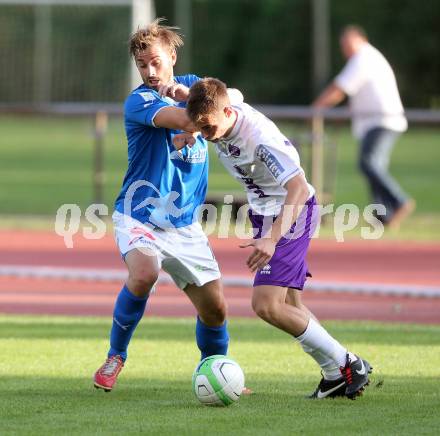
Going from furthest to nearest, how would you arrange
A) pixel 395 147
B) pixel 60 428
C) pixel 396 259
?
1. pixel 395 147
2. pixel 396 259
3. pixel 60 428

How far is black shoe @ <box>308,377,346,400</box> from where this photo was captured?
6496 mm

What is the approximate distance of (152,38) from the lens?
22.4ft

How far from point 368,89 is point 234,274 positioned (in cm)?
487

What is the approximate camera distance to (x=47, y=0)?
36781mm

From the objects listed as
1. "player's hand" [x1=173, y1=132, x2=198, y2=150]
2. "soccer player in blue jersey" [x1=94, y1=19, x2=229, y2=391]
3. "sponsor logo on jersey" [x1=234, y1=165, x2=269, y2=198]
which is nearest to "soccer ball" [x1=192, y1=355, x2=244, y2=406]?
"soccer player in blue jersey" [x1=94, y1=19, x2=229, y2=391]

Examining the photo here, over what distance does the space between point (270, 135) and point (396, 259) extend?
24.9 ft

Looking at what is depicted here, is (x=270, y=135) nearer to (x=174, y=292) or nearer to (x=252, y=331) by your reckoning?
(x=252, y=331)

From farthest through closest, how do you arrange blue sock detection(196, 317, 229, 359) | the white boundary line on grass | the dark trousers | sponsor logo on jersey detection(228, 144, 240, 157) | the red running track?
the dark trousers, the white boundary line on grass, the red running track, blue sock detection(196, 317, 229, 359), sponsor logo on jersey detection(228, 144, 240, 157)

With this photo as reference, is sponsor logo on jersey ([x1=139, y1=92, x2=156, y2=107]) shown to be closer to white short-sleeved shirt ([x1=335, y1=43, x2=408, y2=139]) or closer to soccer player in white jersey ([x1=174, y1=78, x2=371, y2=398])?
soccer player in white jersey ([x1=174, y1=78, x2=371, y2=398])

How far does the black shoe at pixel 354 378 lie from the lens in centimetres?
647

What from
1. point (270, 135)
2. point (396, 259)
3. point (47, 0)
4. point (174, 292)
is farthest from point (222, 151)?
point (47, 0)

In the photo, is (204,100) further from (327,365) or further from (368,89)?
(368,89)

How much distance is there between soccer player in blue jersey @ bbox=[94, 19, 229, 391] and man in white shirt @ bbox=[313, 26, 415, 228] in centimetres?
904

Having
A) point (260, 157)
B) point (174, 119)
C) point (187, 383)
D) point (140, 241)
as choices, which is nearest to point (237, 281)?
point (187, 383)
